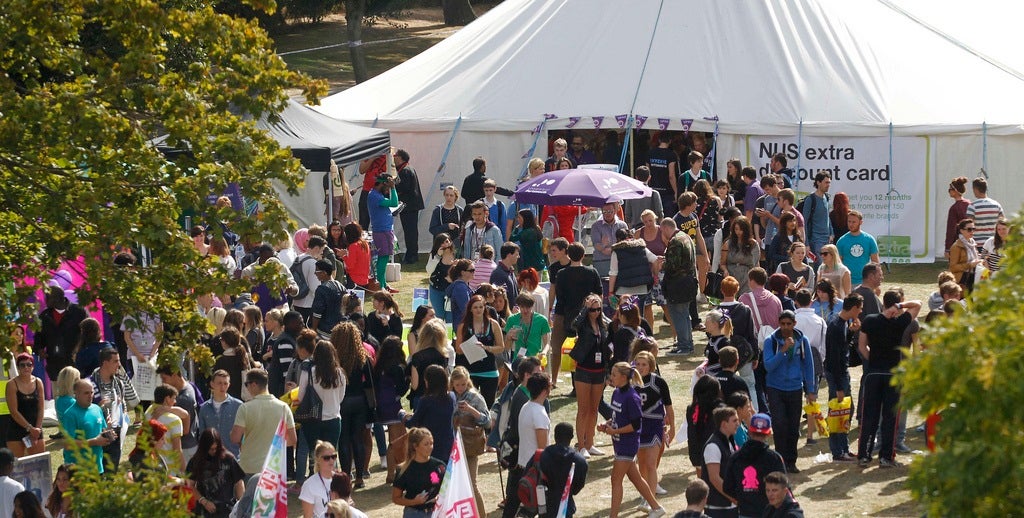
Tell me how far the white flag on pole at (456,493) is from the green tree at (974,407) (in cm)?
455

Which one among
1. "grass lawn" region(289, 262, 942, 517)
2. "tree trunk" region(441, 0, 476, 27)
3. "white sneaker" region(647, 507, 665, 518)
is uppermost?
"tree trunk" region(441, 0, 476, 27)

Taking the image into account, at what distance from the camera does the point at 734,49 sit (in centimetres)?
2275

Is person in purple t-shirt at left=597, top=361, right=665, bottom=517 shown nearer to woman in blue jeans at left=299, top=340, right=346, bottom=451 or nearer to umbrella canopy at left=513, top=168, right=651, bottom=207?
woman in blue jeans at left=299, top=340, right=346, bottom=451

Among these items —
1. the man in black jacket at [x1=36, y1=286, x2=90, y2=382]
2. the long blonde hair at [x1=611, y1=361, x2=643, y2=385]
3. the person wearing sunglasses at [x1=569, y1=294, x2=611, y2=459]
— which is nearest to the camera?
the long blonde hair at [x1=611, y1=361, x2=643, y2=385]

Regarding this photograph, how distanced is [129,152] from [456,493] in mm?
3157

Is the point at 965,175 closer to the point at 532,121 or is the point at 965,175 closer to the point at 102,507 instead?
the point at 532,121

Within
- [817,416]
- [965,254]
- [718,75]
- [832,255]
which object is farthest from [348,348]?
[718,75]

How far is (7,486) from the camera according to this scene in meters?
9.75

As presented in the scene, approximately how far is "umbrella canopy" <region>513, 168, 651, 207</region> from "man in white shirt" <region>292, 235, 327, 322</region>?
3481mm

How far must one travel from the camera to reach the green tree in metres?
4.87

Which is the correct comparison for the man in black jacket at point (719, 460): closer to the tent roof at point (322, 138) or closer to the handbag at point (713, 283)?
the handbag at point (713, 283)

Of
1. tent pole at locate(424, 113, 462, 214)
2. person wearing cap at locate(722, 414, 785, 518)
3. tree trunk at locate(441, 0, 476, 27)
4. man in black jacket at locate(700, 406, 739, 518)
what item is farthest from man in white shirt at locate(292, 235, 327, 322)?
tree trunk at locate(441, 0, 476, 27)

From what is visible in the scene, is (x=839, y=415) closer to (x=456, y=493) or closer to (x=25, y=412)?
(x=456, y=493)

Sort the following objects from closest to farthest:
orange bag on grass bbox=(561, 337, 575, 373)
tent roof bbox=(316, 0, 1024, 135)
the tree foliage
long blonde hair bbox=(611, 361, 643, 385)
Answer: the tree foliage < long blonde hair bbox=(611, 361, 643, 385) < orange bag on grass bbox=(561, 337, 575, 373) < tent roof bbox=(316, 0, 1024, 135)
